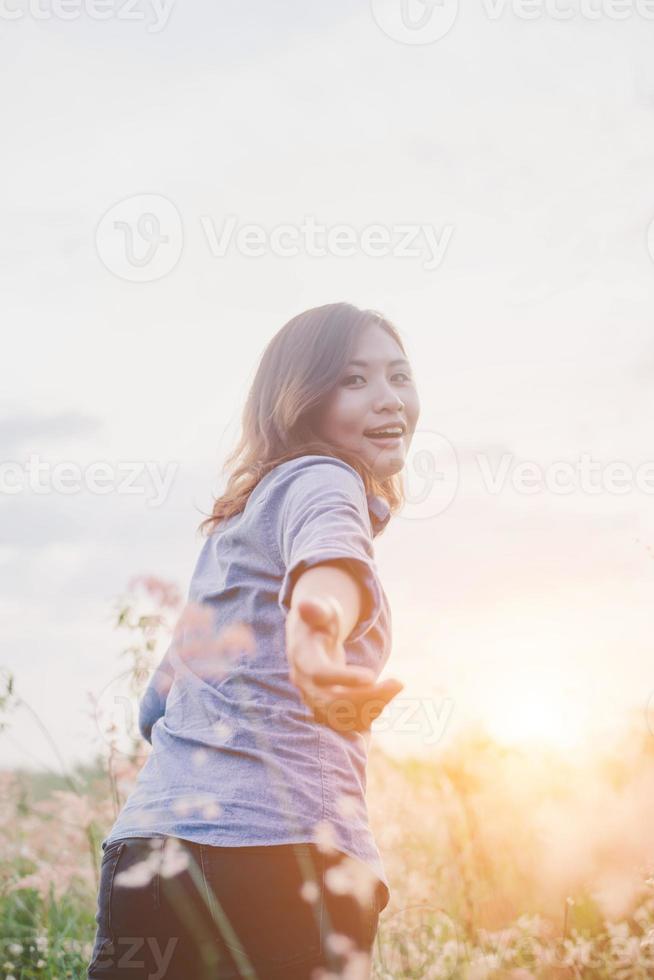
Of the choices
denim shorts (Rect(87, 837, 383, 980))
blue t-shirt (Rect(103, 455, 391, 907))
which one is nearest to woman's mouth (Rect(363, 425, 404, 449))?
blue t-shirt (Rect(103, 455, 391, 907))

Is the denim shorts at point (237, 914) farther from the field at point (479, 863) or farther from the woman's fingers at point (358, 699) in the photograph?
the field at point (479, 863)

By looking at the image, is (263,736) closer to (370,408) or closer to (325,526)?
(325,526)

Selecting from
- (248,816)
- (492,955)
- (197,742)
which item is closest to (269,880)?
(248,816)

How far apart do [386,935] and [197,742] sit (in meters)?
1.82

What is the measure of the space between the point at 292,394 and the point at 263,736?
819 millimetres

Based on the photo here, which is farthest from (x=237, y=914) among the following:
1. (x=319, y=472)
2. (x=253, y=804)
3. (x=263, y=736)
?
(x=319, y=472)

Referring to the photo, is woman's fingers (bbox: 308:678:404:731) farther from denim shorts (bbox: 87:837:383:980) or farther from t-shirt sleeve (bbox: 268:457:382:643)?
denim shorts (bbox: 87:837:383:980)

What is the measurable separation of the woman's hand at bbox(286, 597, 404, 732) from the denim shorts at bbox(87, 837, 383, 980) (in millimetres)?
567

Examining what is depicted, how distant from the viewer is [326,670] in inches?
40.7

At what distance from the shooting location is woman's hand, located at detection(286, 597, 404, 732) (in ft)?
3.33

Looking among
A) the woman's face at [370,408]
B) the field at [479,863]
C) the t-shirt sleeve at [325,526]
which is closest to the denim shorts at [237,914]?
the t-shirt sleeve at [325,526]

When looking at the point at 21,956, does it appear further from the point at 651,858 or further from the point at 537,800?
the point at 651,858

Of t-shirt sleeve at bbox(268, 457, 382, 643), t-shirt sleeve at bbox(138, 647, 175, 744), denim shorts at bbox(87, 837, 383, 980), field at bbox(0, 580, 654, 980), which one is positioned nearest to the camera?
t-shirt sleeve at bbox(268, 457, 382, 643)

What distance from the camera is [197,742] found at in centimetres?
170
